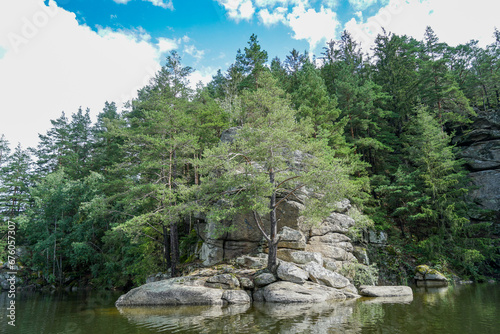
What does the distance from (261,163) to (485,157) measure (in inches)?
899

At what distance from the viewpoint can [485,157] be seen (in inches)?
931

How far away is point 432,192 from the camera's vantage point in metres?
19.9

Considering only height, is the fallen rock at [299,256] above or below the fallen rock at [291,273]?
above

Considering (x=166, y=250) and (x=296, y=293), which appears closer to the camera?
(x=296, y=293)

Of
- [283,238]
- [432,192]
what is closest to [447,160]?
[432,192]

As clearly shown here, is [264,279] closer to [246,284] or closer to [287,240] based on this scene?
[246,284]

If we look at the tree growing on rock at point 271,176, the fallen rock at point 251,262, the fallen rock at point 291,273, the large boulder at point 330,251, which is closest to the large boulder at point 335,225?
the large boulder at point 330,251

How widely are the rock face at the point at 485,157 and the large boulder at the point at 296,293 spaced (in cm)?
1738

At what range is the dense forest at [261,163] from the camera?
15070 mm

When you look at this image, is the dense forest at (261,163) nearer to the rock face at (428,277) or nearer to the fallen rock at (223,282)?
Result: the rock face at (428,277)

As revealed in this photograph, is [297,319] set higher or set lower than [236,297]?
higher

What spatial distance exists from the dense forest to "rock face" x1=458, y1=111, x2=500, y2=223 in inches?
55.7

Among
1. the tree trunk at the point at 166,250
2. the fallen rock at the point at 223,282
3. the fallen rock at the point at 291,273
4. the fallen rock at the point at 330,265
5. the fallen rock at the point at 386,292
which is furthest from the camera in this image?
the tree trunk at the point at 166,250

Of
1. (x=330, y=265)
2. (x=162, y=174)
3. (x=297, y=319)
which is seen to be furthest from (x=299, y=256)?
(x=162, y=174)
